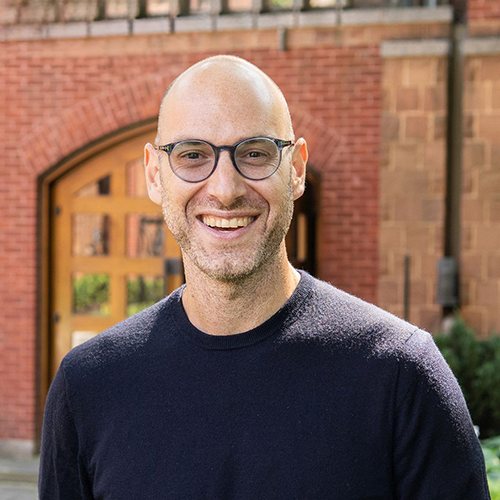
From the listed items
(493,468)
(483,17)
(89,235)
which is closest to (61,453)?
(493,468)

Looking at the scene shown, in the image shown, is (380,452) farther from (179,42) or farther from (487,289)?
(179,42)

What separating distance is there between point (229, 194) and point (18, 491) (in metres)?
5.91

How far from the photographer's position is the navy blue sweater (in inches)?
56.3

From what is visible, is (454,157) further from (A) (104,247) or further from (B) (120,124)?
(A) (104,247)

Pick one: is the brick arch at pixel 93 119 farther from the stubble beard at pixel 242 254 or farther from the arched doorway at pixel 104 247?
the stubble beard at pixel 242 254

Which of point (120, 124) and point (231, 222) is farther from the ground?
point (120, 124)

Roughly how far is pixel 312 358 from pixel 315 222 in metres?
5.61

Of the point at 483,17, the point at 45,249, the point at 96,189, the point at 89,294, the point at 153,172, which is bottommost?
the point at 89,294

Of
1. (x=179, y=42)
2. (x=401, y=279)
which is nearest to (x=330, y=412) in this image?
(x=401, y=279)

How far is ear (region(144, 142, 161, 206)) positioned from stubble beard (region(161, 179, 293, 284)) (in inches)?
5.4

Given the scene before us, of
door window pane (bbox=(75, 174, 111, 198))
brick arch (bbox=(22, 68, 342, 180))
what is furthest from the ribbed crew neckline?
door window pane (bbox=(75, 174, 111, 198))

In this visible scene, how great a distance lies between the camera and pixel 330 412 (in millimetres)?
1465

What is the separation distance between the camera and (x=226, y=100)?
59.8 inches

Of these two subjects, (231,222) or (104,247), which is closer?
(231,222)
